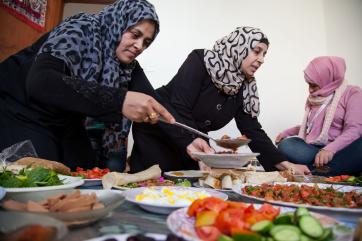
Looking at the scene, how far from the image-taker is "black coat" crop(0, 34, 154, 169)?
4.06 ft

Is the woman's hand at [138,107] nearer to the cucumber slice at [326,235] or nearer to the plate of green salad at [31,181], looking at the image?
the plate of green salad at [31,181]

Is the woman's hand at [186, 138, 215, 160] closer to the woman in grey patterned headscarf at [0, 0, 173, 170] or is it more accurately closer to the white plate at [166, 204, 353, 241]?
the woman in grey patterned headscarf at [0, 0, 173, 170]

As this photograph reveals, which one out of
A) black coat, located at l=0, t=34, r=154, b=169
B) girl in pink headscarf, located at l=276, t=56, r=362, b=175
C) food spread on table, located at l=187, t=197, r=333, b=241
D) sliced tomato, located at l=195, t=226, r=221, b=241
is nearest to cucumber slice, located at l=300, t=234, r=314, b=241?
food spread on table, located at l=187, t=197, r=333, b=241

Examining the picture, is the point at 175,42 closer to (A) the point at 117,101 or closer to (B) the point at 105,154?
(B) the point at 105,154

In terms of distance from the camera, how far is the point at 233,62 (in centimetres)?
211

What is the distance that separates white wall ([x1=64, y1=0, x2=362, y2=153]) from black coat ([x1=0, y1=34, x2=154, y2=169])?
2.25 meters

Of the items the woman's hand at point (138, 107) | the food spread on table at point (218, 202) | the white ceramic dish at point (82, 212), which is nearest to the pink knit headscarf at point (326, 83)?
the food spread on table at point (218, 202)

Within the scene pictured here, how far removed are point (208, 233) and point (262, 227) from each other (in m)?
0.09

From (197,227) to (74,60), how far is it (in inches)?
43.1

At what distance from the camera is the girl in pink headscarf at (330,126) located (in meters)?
2.42

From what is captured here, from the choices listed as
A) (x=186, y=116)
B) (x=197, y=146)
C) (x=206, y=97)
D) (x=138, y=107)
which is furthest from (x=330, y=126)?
(x=138, y=107)

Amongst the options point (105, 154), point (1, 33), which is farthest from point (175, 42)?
point (105, 154)

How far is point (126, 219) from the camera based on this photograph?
68 cm

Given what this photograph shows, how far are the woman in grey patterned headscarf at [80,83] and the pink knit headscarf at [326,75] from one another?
1872mm
